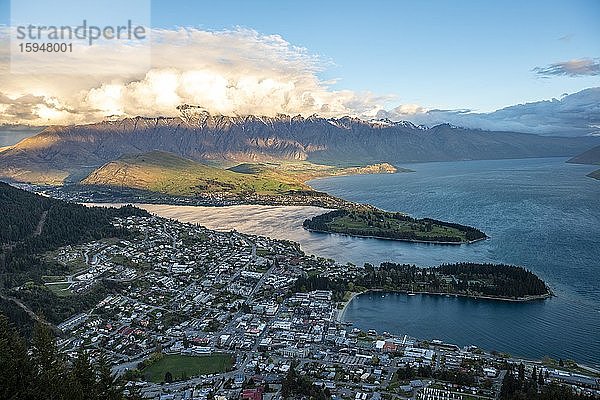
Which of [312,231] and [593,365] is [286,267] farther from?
[593,365]

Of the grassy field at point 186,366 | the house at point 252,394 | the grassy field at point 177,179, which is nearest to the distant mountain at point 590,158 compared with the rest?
the grassy field at point 177,179

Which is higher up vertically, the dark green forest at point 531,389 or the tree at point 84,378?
the tree at point 84,378

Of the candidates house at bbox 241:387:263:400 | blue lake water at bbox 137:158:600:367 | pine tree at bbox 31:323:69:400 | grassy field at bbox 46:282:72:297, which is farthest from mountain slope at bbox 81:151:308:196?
pine tree at bbox 31:323:69:400

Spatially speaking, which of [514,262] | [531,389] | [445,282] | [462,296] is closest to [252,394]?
[531,389]

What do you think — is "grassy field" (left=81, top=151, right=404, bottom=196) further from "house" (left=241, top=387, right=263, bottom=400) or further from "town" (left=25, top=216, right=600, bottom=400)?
"house" (left=241, top=387, right=263, bottom=400)

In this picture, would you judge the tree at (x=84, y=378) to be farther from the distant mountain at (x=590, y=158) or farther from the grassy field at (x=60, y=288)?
the distant mountain at (x=590, y=158)

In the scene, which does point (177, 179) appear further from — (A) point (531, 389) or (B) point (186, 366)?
(A) point (531, 389)
